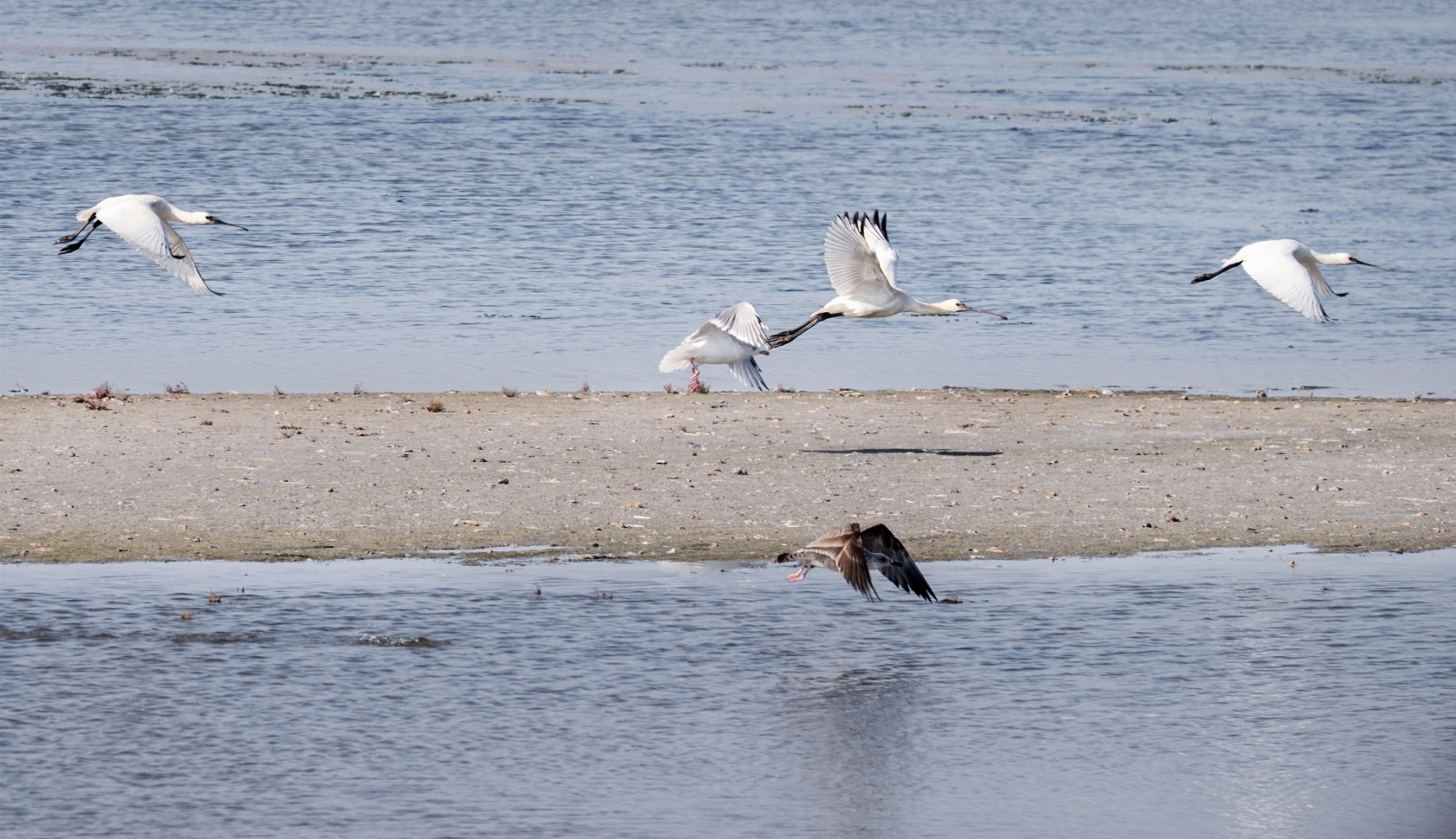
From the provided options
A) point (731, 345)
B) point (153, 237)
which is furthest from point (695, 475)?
point (153, 237)

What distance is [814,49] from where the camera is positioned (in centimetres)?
6588

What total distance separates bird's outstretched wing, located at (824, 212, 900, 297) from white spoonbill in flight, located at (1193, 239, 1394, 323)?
2.62 metres

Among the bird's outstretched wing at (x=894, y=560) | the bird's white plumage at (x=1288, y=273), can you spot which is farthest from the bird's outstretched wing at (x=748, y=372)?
the bird's outstretched wing at (x=894, y=560)

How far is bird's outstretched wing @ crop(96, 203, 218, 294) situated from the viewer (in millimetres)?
14750

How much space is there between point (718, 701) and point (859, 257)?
22.8ft

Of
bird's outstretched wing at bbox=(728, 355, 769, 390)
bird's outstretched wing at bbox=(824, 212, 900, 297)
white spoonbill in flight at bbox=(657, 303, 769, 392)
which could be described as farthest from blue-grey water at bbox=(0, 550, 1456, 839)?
bird's outstretched wing at bbox=(824, 212, 900, 297)

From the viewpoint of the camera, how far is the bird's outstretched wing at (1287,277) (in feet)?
49.5

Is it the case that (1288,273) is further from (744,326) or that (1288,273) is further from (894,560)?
(894,560)

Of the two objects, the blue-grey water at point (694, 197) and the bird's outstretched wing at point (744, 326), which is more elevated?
the blue-grey water at point (694, 197)

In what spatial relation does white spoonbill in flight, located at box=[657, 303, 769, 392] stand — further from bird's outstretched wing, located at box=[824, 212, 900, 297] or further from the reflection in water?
the reflection in water

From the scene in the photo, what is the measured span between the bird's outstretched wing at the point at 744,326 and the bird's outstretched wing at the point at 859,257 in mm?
1114

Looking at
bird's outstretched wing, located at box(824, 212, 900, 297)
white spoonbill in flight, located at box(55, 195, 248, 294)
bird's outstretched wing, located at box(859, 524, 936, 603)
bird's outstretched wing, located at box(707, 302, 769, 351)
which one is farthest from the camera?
bird's outstretched wing, located at box(824, 212, 900, 297)

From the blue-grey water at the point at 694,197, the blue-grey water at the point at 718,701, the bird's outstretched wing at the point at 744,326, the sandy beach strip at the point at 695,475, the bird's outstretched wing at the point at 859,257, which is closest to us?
the blue-grey water at the point at 718,701

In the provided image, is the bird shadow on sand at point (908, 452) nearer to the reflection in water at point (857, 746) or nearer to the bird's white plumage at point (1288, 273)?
the bird's white plumage at point (1288, 273)
